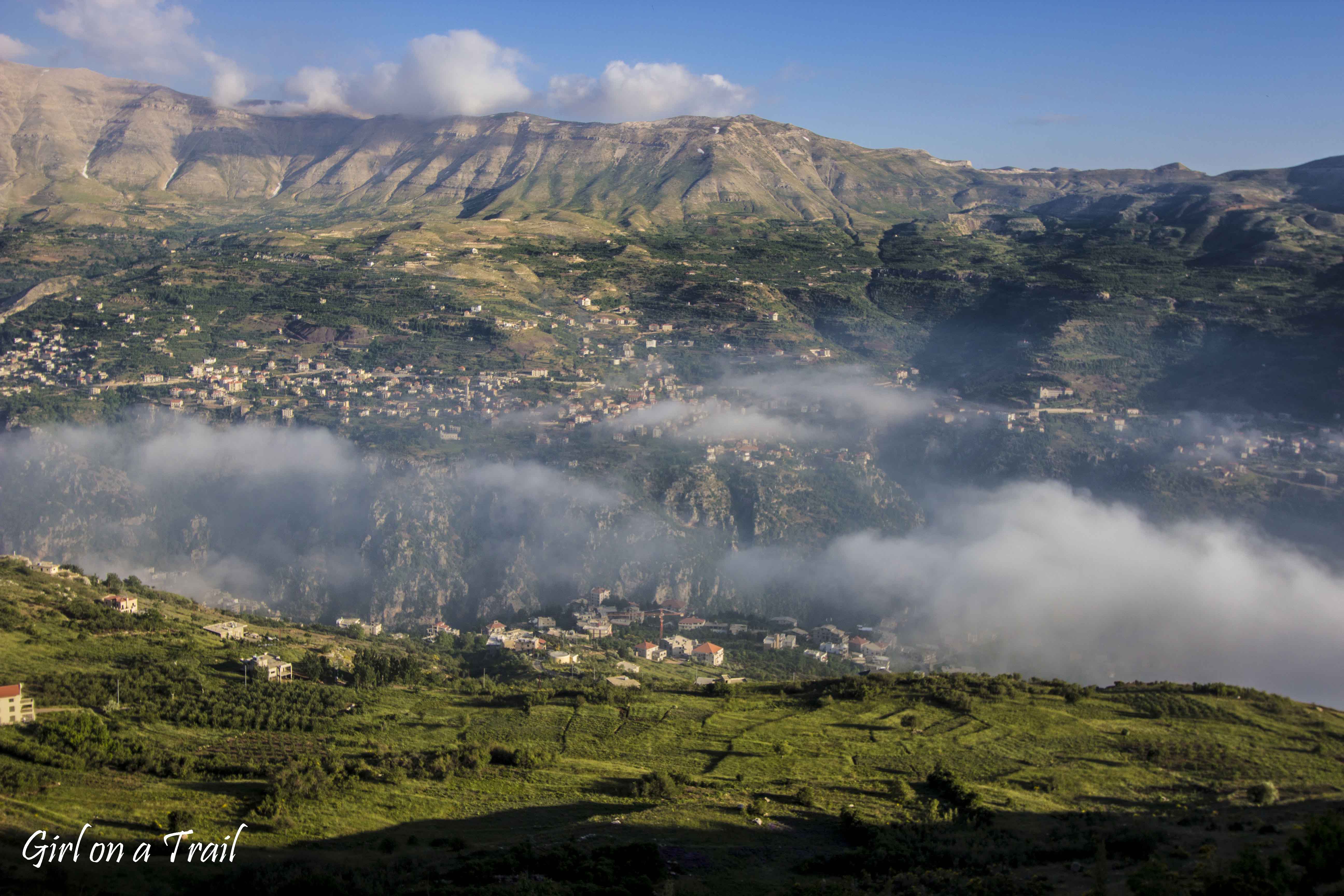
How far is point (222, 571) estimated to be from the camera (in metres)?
78.1

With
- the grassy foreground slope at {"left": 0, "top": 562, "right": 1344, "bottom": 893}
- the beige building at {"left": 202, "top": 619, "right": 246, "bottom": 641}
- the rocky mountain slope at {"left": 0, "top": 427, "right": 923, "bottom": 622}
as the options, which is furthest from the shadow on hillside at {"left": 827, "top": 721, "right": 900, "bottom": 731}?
the rocky mountain slope at {"left": 0, "top": 427, "right": 923, "bottom": 622}

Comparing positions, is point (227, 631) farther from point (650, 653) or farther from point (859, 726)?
point (859, 726)

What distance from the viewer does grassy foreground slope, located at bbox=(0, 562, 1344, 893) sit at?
17.6 metres

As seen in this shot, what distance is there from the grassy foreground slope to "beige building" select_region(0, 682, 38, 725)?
1148 mm

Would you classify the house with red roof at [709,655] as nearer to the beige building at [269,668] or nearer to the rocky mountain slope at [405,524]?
the rocky mountain slope at [405,524]

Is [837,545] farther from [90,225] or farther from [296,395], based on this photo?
[90,225]

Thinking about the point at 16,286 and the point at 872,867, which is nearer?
the point at 872,867

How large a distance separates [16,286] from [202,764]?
13989cm

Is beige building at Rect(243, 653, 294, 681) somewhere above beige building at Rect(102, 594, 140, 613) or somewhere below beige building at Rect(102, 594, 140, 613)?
below

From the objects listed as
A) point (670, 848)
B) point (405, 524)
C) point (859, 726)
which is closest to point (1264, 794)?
point (859, 726)

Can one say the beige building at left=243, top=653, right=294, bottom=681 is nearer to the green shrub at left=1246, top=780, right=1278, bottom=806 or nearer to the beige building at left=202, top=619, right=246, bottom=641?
the beige building at left=202, top=619, right=246, bottom=641

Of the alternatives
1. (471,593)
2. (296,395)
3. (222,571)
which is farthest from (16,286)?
(471,593)

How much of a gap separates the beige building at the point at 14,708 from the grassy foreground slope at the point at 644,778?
1.15m

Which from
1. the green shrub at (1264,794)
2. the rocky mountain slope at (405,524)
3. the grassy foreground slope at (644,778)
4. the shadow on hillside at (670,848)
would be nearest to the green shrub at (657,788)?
the grassy foreground slope at (644,778)
